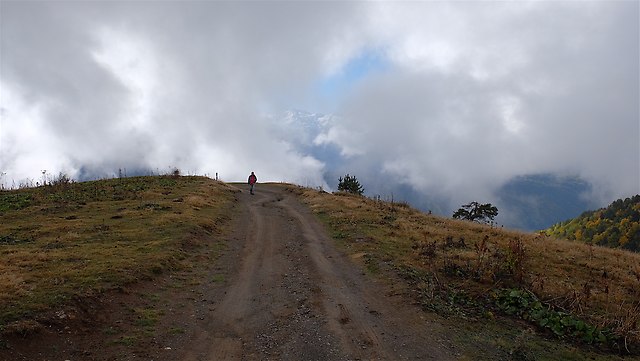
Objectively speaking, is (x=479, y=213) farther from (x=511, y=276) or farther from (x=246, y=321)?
(x=246, y=321)

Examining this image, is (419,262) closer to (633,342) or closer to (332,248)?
(332,248)

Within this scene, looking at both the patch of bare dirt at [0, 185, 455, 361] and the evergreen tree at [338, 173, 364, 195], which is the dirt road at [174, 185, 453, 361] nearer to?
the patch of bare dirt at [0, 185, 455, 361]

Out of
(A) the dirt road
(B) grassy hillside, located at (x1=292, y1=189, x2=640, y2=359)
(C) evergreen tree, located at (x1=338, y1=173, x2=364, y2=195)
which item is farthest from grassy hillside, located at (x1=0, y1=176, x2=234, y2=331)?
(C) evergreen tree, located at (x1=338, y1=173, x2=364, y2=195)

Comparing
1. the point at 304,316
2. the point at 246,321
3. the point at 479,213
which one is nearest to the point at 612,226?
the point at 479,213

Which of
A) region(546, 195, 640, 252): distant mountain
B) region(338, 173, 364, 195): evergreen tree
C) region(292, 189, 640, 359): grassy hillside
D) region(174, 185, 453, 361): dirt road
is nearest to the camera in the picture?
region(174, 185, 453, 361): dirt road

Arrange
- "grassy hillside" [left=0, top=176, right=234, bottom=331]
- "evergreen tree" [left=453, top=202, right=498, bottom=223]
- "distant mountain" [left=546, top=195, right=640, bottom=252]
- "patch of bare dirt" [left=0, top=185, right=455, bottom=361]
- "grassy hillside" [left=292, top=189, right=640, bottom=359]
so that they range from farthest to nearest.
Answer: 1. "distant mountain" [left=546, top=195, right=640, bottom=252]
2. "evergreen tree" [left=453, top=202, right=498, bottom=223]
3. "grassy hillside" [left=292, top=189, right=640, bottom=359]
4. "grassy hillside" [left=0, top=176, right=234, bottom=331]
5. "patch of bare dirt" [left=0, top=185, right=455, bottom=361]

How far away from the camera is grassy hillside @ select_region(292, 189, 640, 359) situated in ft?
43.7

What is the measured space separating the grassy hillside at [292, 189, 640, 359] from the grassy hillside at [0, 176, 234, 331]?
9223 mm

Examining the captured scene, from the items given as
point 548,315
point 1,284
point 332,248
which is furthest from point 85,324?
point 548,315

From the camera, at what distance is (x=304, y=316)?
1311 cm

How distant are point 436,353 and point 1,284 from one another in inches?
511

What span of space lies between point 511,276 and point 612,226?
172105mm

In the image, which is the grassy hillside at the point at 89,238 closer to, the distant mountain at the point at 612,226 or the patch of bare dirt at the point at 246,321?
the patch of bare dirt at the point at 246,321

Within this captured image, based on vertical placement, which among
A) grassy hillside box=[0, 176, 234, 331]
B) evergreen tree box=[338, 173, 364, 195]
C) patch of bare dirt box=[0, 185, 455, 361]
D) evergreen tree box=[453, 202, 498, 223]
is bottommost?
patch of bare dirt box=[0, 185, 455, 361]
